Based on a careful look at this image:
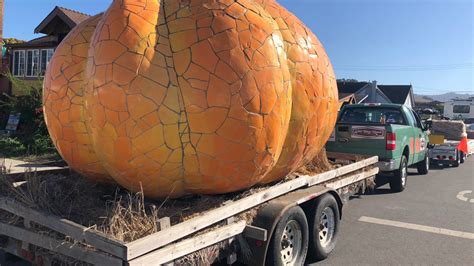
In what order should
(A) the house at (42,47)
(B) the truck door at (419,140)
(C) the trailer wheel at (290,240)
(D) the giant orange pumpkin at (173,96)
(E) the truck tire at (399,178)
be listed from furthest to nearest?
(A) the house at (42,47) < (B) the truck door at (419,140) < (E) the truck tire at (399,178) < (C) the trailer wheel at (290,240) < (D) the giant orange pumpkin at (173,96)

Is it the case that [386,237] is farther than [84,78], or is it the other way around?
[386,237]

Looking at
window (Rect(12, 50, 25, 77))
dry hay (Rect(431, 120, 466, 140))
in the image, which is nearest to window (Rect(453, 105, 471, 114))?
dry hay (Rect(431, 120, 466, 140))

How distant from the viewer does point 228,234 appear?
357 centimetres

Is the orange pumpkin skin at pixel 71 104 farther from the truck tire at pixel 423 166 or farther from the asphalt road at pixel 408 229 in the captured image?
the truck tire at pixel 423 166

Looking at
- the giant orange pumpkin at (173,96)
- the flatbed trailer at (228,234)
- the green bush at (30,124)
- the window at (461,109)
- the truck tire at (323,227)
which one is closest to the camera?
the flatbed trailer at (228,234)

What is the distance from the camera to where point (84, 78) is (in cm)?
369

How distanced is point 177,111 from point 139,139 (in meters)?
0.37

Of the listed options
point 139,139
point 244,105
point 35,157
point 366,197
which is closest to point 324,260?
point 244,105

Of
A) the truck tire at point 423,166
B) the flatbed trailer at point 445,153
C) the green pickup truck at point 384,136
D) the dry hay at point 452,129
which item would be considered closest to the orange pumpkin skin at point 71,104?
the green pickup truck at point 384,136

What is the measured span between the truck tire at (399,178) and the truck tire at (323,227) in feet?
15.1

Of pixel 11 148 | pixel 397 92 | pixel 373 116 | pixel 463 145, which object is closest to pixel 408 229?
pixel 373 116

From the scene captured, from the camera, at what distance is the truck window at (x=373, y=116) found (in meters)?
9.77

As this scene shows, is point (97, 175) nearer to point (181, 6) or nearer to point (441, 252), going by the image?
point (181, 6)

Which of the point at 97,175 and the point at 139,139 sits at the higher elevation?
the point at 139,139
